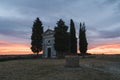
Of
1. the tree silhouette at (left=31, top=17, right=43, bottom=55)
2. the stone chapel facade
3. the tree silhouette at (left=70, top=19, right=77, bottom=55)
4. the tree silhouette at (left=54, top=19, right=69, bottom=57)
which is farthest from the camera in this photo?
the tree silhouette at (left=31, top=17, right=43, bottom=55)

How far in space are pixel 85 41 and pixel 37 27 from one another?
14839 millimetres

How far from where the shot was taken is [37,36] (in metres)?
70.5

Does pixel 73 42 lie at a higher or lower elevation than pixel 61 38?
lower

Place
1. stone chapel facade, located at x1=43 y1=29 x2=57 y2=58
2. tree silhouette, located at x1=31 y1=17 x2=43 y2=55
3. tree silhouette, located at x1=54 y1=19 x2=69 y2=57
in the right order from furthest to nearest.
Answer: tree silhouette, located at x1=31 y1=17 x2=43 y2=55 → stone chapel facade, located at x1=43 y1=29 x2=57 y2=58 → tree silhouette, located at x1=54 y1=19 x2=69 y2=57

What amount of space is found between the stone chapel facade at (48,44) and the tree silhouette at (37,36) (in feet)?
4.91

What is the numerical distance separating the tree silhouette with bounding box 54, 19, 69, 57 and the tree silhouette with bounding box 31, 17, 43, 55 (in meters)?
7.06

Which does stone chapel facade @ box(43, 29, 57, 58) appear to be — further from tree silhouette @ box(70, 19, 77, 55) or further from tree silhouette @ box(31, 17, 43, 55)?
tree silhouette @ box(70, 19, 77, 55)

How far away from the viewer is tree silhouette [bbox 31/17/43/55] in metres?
69.5

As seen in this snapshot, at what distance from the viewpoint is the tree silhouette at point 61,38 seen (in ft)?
209

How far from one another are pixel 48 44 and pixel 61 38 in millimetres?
6982

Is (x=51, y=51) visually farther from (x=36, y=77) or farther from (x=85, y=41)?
(x=36, y=77)

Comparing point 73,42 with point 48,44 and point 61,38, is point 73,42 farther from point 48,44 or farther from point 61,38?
point 48,44

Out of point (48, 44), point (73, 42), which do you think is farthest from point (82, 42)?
point (48, 44)

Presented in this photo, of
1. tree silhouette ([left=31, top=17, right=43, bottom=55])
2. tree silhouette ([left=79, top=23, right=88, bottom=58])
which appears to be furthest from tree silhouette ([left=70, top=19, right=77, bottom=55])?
tree silhouette ([left=31, top=17, right=43, bottom=55])
